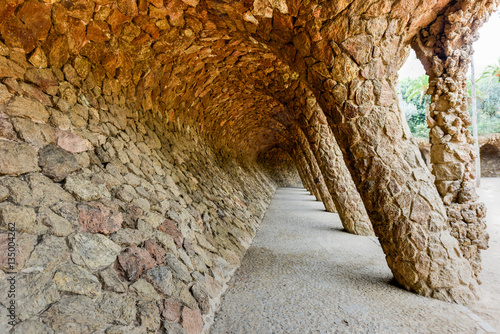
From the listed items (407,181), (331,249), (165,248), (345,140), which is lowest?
(331,249)

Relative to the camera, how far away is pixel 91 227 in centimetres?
208

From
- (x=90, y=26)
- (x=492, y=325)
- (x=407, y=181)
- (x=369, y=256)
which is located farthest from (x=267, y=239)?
(x=90, y=26)

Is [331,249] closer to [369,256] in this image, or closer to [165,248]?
[369,256]

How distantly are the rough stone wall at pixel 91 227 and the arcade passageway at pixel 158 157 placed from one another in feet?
0.04

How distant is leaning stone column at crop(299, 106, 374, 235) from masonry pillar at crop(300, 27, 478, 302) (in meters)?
2.57

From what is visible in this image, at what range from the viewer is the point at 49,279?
1.58 m

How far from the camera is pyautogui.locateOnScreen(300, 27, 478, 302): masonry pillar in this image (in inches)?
95.6

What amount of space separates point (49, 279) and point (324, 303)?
78.9 inches

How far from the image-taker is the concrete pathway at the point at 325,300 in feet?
6.77

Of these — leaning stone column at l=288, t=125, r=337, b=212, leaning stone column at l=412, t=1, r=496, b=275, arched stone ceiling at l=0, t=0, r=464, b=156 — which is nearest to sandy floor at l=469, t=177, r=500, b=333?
leaning stone column at l=412, t=1, r=496, b=275

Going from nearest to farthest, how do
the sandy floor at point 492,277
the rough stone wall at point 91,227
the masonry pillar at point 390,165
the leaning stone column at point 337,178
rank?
the rough stone wall at point 91,227 → the sandy floor at point 492,277 → the masonry pillar at point 390,165 → the leaning stone column at point 337,178

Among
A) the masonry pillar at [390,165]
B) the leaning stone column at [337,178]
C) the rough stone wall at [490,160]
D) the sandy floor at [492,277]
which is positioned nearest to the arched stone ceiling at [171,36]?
the masonry pillar at [390,165]

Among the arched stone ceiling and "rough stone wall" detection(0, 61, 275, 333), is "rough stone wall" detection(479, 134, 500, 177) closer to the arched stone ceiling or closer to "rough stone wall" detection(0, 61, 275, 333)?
the arched stone ceiling

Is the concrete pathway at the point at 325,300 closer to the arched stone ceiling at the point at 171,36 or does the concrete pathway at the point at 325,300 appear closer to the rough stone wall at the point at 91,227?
the rough stone wall at the point at 91,227
